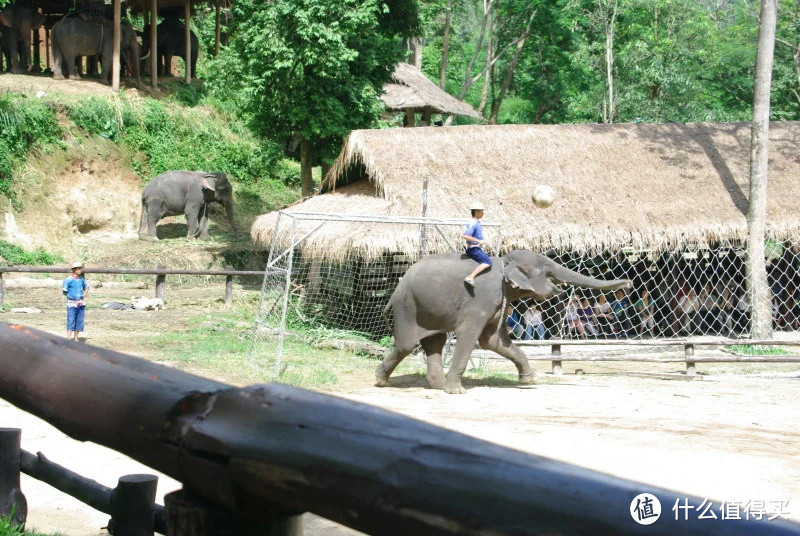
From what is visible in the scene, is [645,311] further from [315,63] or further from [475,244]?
[315,63]

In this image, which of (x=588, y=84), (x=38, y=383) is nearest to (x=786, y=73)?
(x=588, y=84)

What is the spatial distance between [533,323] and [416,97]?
13.0 m

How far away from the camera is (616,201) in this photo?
671 inches

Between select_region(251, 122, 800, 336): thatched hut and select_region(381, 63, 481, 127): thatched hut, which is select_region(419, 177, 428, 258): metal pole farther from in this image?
select_region(381, 63, 481, 127): thatched hut

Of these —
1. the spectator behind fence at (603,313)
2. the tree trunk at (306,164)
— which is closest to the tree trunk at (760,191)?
the spectator behind fence at (603,313)

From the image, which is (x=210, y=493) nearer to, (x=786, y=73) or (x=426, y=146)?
(x=426, y=146)

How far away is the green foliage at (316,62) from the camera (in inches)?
763

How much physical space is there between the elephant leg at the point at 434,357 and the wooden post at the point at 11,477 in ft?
23.1

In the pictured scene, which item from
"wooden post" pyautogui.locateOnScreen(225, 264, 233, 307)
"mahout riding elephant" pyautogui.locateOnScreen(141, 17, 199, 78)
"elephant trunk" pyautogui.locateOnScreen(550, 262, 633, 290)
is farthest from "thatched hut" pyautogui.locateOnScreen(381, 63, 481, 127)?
"elephant trunk" pyautogui.locateOnScreen(550, 262, 633, 290)

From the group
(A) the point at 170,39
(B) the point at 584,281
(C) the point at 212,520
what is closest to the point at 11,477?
(C) the point at 212,520

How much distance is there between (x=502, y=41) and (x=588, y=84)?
12.5 feet

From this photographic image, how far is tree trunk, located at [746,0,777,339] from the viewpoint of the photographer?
52.3ft

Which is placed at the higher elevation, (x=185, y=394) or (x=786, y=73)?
(x=786, y=73)

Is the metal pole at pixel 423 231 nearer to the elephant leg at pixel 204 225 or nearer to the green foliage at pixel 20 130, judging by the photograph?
the elephant leg at pixel 204 225
